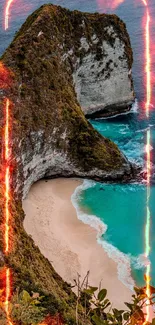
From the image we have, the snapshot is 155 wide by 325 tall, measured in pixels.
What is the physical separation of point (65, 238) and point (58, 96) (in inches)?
510

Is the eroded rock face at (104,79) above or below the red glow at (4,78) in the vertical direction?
above

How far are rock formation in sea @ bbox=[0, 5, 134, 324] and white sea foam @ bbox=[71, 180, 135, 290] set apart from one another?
3.37 metres

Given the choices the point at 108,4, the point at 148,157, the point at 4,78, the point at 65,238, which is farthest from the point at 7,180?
the point at 108,4

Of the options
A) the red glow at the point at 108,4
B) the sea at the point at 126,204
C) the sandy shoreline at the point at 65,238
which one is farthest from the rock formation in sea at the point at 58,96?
the red glow at the point at 108,4

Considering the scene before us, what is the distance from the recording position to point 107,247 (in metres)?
29.5

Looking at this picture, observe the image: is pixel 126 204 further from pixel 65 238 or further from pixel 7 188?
pixel 7 188

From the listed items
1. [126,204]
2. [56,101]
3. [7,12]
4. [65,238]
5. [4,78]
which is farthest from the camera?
[7,12]

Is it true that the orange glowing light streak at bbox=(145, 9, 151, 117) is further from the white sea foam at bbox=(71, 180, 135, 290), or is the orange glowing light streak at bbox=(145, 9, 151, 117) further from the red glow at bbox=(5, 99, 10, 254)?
the red glow at bbox=(5, 99, 10, 254)

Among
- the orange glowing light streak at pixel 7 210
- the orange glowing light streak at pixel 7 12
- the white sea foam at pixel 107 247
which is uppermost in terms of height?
the orange glowing light streak at pixel 7 12

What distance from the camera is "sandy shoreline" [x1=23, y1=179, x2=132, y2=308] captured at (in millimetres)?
26500

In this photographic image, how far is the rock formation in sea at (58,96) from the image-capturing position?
31156 millimetres

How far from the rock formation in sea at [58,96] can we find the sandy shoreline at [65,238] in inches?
62.8

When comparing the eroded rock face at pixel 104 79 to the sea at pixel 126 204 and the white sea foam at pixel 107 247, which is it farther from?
the white sea foam at pixel 107 247

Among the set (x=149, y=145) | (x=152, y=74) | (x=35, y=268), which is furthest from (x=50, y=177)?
(x=152, y=74)
